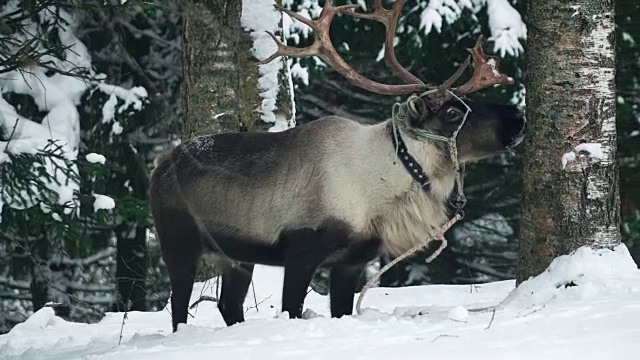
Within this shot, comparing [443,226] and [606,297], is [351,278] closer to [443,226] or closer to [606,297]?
[443,226]

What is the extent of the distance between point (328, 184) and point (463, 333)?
174 cm

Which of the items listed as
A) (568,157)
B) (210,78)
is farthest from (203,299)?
(568,157)

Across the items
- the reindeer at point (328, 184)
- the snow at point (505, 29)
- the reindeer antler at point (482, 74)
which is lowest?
the reindeer at point (328, 184)

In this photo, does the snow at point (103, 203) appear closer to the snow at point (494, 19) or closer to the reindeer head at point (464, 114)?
the snow at point (494, 19)

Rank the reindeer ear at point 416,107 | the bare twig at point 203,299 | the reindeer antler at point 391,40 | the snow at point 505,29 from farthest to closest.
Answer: the snow at point 505,29, the bare twig at point 203,299, the reindeer antler at point 391,40, the reindeer ear at point 416,107

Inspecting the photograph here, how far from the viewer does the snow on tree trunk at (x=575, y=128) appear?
20.1 ft

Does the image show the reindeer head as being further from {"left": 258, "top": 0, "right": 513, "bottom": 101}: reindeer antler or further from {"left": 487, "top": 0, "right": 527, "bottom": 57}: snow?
{"left": 487, "top": 0, "right": 527, "bottom": 57}: snow

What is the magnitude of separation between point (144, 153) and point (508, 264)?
16.3 ft

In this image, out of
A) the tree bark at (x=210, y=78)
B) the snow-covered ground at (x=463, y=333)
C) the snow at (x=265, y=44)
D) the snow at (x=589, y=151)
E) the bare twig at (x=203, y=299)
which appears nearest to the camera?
the snow-covered ground at (x=463, y=333)

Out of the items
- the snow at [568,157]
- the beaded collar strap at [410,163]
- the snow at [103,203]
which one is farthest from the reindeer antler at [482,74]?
the snow at [103,203]

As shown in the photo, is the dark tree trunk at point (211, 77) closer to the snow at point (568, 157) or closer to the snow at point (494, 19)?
the snow at point (568, 157)

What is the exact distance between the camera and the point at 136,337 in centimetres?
570

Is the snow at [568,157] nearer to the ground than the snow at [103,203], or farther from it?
farther from it

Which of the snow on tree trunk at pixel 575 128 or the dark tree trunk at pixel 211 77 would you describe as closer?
the snow on tree trunk at pixel 575 128
